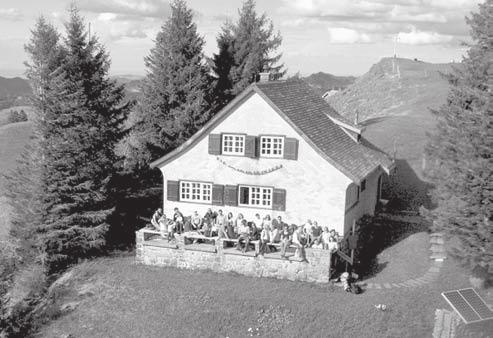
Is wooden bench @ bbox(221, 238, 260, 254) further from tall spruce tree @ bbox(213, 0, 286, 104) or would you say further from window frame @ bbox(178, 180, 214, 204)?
tall spruce tree @ bbox(213, 0, 286, 104)

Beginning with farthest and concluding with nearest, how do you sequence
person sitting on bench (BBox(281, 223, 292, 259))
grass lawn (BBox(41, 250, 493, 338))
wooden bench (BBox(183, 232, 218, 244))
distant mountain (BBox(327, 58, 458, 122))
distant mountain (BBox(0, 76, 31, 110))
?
distant mountain (BBox(0, 76, 31, 110)) < distant mountain (BBox(327, 58, 458, 122)) < wooden bench (BBox(183, 232, 218, 244)) < person sitting on bench (BBox(281, 223, 292, 259)) < grass lawn (BBox(41, 250, 493, 338))

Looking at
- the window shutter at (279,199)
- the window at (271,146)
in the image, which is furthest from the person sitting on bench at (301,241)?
the window at (271,146)

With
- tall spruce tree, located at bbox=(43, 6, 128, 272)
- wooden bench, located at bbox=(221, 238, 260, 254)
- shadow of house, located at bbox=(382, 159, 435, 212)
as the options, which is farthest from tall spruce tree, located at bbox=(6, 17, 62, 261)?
shadow of house, located at bbox=(382, 159, 435, 212)

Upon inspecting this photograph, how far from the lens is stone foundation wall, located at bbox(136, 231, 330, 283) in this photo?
23.6 meters

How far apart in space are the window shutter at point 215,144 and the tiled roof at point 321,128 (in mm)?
3152

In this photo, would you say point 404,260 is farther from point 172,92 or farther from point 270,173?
point 172,92

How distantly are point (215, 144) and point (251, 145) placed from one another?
1866 mm

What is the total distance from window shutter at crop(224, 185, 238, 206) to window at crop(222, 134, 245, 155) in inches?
65.3

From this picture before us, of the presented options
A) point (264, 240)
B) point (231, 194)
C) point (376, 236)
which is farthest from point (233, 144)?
point (376, 236)

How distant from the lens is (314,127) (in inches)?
1091

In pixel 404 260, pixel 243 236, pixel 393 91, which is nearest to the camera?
pixel 243 236

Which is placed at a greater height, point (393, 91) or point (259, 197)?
point (393, 91)

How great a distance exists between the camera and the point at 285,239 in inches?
942

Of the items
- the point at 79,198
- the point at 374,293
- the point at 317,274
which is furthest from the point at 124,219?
the point at 374,293
